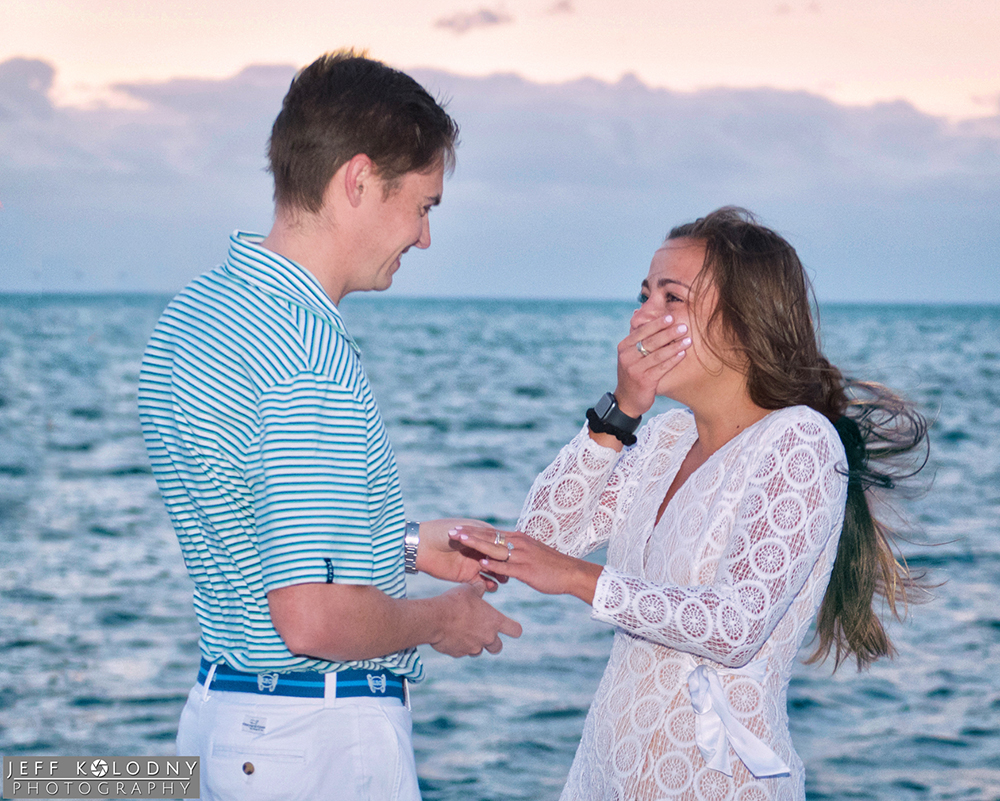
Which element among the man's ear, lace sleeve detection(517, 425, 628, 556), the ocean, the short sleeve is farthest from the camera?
the ocean

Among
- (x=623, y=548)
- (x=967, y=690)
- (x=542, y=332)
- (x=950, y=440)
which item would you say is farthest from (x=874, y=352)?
(x=623, y=548)

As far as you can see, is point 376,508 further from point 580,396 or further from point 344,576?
point 580,396

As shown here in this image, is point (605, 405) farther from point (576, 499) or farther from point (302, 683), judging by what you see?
point (302, 683)

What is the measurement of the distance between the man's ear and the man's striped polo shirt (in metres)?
0.23

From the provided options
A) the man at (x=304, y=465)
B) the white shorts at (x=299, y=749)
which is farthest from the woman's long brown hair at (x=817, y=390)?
the white shorts at (x=299, y=749)

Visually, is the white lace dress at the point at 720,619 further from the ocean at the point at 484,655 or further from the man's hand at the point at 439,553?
the ocean at the point at 484,655

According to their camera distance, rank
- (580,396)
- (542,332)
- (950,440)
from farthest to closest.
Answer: (542,332), (580,396), (950,440)

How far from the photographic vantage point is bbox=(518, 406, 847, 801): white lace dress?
260 centimetres

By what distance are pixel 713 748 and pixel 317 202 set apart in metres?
1.75

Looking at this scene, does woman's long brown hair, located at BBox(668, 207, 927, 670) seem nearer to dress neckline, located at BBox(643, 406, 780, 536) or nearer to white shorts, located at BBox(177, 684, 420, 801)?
dress neckline, located at BBox(643, 406, 780, 536)

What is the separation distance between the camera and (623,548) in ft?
10.7

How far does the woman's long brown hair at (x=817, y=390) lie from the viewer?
2947 millimetres

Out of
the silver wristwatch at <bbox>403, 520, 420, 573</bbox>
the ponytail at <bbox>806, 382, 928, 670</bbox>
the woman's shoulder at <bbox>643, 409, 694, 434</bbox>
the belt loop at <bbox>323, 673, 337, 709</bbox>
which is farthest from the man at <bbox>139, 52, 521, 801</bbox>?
the ponytail at <bbox>806, 382, 928, 670</bbox>

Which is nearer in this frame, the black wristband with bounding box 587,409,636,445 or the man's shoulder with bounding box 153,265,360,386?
the man's shoulder with bounding box 153,265,360,386
